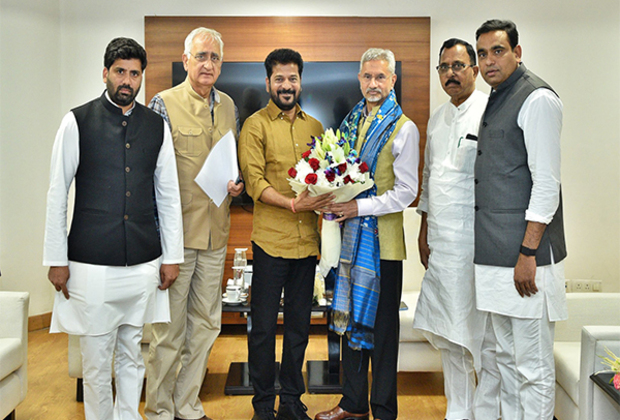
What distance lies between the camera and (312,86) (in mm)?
4879

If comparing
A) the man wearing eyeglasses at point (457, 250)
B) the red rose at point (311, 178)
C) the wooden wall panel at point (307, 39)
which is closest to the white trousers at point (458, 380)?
the man wearing eyeglasses at point (457, 250)

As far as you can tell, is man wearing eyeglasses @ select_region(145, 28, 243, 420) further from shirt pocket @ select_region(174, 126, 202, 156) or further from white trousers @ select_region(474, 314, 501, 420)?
white trousers @ select_region(474, 314, 501, 420)

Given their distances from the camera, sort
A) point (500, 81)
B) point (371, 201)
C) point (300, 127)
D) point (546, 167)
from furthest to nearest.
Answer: point (300, 127) → point (371, 201) → point (500, 81) → point (546, 167)

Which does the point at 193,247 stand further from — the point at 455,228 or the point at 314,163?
the point at 455,228

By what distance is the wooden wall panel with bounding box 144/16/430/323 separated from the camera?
4.83 meters

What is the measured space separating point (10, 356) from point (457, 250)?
2186 mm

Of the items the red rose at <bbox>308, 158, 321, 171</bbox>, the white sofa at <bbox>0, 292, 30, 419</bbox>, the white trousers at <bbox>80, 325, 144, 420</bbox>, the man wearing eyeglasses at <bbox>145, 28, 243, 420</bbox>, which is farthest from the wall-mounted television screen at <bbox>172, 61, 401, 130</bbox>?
the white trousers at <bbox>80, 325, 144, 420</bbox>

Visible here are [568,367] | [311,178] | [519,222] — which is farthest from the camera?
[568,367]

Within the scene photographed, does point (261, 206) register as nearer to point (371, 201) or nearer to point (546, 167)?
Result: point (371, 201)

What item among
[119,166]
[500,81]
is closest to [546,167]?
[500,81]

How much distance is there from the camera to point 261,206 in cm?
278

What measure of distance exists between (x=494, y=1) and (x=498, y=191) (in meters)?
3.22

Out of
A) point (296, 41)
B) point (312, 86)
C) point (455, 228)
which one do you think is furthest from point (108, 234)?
point (296, 41)

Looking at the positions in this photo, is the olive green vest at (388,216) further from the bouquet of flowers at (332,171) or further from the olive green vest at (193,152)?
the olive green vest at (193,152)
